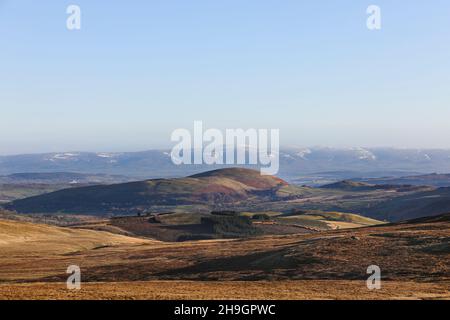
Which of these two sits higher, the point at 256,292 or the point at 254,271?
the point at 256,292

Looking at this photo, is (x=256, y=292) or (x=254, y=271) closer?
(x=256, y=292)

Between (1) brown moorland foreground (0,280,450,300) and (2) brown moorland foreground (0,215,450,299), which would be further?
(2) brown moorland foreground (0,215,450,299)

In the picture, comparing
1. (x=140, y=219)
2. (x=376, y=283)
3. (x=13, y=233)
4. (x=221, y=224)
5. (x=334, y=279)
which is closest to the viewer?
(x=376, y=283)

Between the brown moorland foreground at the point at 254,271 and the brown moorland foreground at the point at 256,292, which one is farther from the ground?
the brown moorland foreground at the point at 256,292

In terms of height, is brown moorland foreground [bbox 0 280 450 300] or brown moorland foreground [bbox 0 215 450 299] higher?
brown moorland foreground [bbox 0 280 450 300]

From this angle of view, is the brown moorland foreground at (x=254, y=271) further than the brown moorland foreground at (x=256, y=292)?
Yes

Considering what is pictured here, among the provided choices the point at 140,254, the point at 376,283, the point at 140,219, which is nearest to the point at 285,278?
the point at 376,283
